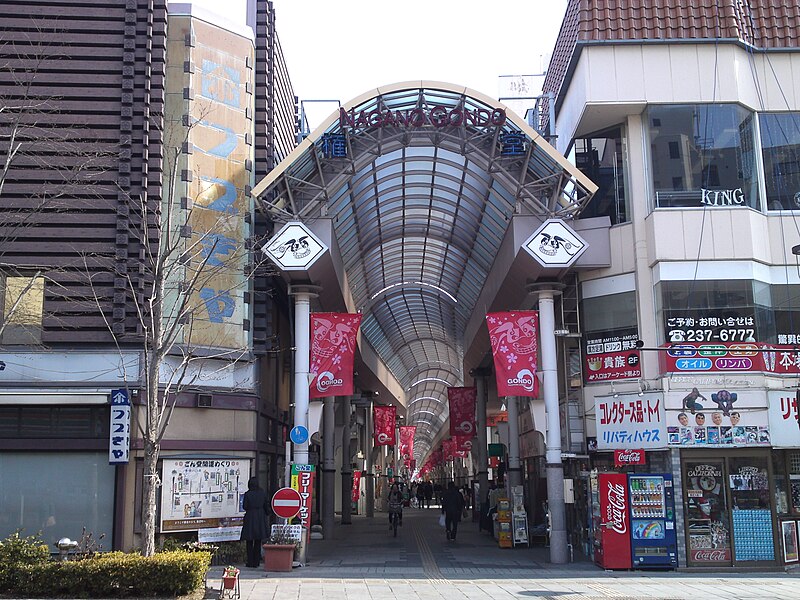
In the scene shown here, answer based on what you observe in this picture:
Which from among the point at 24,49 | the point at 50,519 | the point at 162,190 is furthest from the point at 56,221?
the point at 50,519

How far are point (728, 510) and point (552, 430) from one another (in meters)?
4.42

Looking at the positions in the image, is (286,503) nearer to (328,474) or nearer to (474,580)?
(474,580)

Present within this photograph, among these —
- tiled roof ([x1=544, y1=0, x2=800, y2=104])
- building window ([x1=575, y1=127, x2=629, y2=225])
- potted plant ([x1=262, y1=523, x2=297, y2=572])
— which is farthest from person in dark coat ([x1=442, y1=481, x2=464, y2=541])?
tiled roof ([x1=544, y1=0, x2=800, y2=104])

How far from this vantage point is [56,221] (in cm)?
2002

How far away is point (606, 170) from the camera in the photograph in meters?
23.1

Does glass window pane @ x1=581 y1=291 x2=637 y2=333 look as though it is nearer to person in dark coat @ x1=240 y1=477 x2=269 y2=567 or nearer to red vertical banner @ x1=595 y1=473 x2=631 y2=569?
red vertical banner @ x1=595 y1=473 x2=631 y2=569

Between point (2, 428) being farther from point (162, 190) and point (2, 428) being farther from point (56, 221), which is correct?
point (162, 190)

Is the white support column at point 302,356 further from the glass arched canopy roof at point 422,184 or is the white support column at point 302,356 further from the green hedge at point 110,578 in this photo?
the green hedge at point 110,578

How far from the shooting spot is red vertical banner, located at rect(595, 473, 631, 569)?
18.9m

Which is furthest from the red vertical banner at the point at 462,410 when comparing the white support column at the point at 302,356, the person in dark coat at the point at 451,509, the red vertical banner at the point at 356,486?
the white support column at the point at 302,356

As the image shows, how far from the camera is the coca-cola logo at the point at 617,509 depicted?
1891cm

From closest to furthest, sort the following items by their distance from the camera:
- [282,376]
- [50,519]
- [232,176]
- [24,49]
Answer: [50,519] < [24,49] < [232,176] < [282,376]

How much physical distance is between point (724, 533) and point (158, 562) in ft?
41.6

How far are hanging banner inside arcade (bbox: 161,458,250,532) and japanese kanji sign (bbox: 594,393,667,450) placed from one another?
29.1 ft
